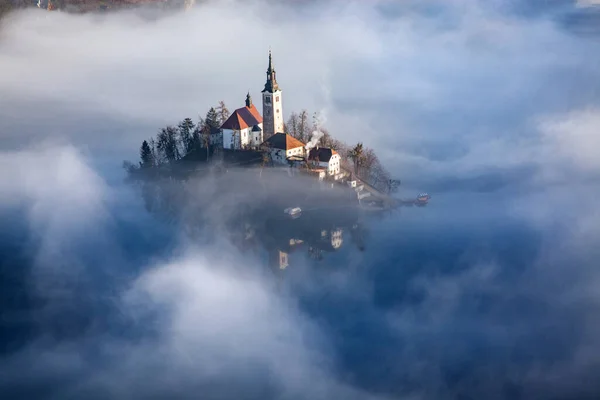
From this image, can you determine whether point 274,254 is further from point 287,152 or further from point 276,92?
point 276,92

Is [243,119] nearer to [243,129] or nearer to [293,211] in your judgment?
[243,129]

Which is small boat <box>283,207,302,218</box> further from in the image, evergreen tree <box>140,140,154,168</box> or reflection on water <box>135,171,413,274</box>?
evergreen tree <box>140,140,154,168</box>

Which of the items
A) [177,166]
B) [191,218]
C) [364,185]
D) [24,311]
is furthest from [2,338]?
[364,185]

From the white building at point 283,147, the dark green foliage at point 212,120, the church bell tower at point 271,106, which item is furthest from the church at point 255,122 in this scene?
the white building at point 283,147

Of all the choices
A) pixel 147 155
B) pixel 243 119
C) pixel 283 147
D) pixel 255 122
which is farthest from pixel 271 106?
pixel 147 155

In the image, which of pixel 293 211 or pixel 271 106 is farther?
pixel 271 106

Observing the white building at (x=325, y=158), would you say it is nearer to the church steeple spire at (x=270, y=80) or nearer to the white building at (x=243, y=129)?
the white building at (x=243, y=129)

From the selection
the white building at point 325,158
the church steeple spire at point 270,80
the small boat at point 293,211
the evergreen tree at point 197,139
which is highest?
the church steeple spire at point 270,80
